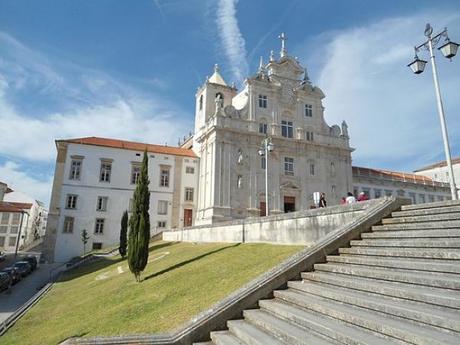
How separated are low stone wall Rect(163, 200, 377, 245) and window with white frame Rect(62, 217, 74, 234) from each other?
21.7 m

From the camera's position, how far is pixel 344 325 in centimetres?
468

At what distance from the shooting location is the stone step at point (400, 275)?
4.78 m

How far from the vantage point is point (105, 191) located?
36.7m

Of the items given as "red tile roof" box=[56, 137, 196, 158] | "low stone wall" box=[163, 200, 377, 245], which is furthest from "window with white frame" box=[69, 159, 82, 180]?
"low stone wall" box=[163, 200, 377, 245]

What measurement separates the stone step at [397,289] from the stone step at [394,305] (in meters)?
0.07

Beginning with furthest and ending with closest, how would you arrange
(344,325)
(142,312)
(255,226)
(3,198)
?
(3,198) → (255,226) → (142,312) → (344,325)

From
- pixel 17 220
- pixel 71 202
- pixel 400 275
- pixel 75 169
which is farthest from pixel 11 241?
pixel 400 275

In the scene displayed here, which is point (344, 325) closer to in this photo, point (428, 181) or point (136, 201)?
point (136, 201)

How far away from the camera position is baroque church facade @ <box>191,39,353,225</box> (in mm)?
33094

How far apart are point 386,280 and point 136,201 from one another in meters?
13.3

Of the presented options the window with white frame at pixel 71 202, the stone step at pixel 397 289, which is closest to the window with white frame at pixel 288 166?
the window with white frame at pixel 71 202

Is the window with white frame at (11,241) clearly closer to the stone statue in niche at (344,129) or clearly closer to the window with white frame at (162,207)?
the window with white frame at (162,207)

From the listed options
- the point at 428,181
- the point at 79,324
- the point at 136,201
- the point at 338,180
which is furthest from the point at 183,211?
the point at 428,181

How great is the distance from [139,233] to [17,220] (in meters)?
63.4
